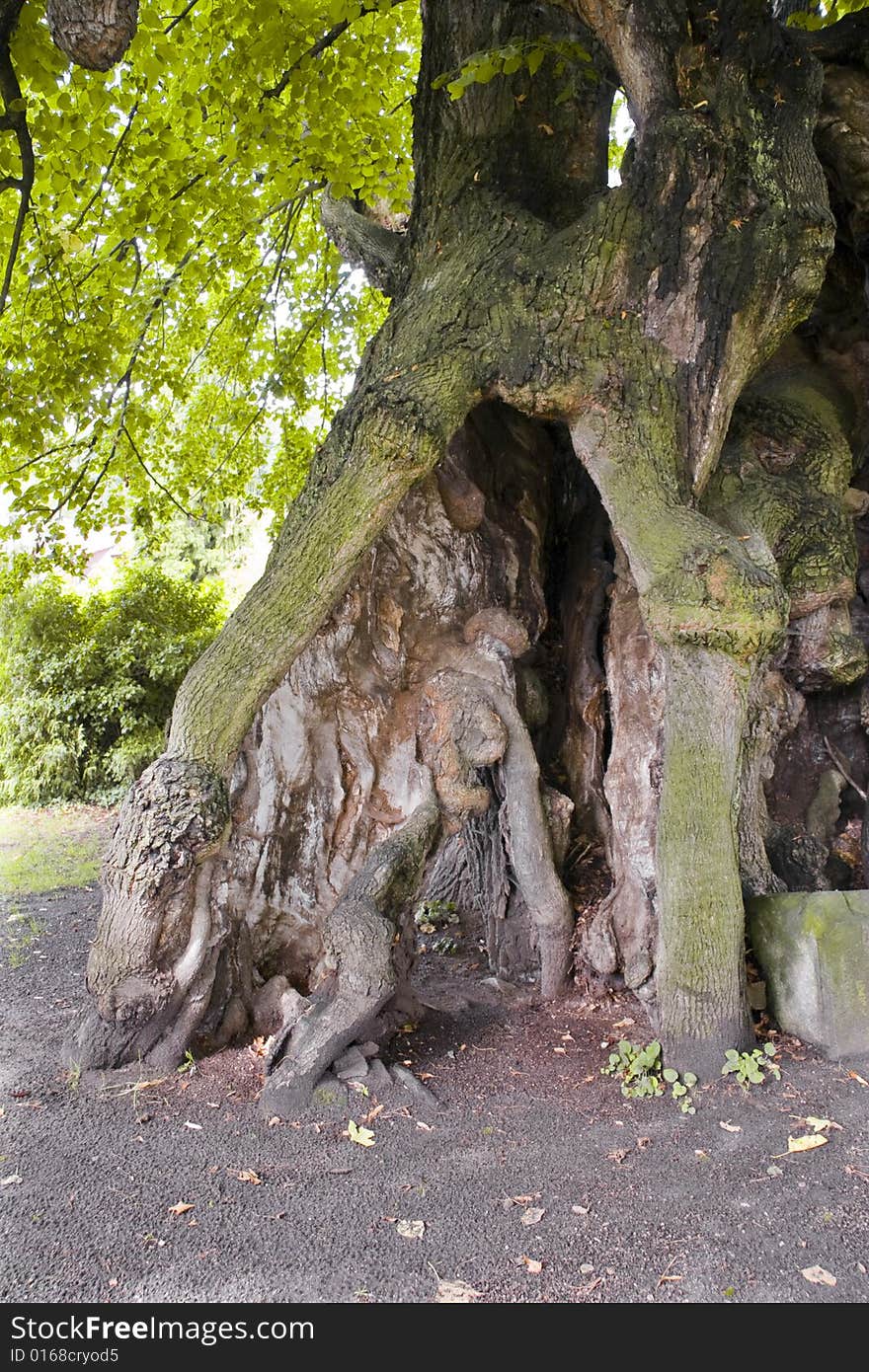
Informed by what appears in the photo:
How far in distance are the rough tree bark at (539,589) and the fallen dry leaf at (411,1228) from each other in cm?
102

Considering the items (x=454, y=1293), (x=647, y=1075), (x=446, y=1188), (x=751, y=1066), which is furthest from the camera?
(x=647, y=1075)

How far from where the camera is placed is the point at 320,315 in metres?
10.1

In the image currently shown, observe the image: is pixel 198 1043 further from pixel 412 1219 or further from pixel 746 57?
pixel 746 57

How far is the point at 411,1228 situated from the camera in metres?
3.23

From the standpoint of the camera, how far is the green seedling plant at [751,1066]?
4.14 metres

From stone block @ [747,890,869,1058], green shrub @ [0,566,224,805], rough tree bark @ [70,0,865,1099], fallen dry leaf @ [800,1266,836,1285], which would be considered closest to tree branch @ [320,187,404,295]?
rough tree bark @ [70,0,865,1099]

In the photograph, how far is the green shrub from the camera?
11930 millimetres

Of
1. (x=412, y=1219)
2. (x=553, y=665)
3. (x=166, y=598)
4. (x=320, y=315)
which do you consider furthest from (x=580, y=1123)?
(x=166, y=598)

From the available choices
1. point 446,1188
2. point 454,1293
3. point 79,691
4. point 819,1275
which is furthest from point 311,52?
point 79,691

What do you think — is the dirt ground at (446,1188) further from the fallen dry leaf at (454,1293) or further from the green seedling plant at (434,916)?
the green seedling plant at (434,916)

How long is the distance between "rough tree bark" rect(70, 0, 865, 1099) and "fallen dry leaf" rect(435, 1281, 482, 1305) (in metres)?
1.38

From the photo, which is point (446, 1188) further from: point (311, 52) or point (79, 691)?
point (79, 691)

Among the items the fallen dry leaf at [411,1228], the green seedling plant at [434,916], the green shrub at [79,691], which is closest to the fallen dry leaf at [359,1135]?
the fallen dry leaf at [411,1228]

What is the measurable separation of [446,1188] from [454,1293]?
0.61m
